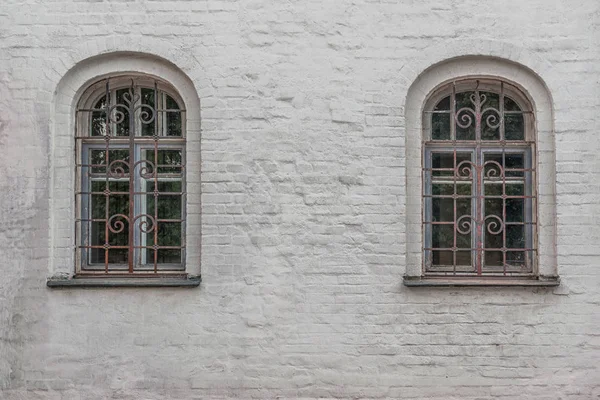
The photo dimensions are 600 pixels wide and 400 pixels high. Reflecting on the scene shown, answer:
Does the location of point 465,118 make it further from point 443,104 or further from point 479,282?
point 479,282

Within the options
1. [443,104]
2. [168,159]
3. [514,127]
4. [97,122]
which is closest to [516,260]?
[514,127]

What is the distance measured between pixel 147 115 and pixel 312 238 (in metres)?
1.78

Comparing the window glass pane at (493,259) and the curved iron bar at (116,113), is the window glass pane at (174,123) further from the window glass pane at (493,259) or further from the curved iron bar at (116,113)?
the window glass pane at (493,259)

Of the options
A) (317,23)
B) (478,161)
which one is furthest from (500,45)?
(317,23)

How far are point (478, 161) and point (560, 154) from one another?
652 mm

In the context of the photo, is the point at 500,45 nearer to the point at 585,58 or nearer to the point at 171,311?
the point at 585,58

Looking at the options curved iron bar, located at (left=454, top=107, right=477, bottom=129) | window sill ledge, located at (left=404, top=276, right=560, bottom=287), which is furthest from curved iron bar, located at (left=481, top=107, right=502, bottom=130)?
window sill ledge, located at (left=404, top=276, right=560, bottom=287)

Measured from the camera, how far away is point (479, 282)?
5.57 metres

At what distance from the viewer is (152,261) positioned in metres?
5.81

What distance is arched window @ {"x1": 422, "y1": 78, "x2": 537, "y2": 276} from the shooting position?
18.8ft

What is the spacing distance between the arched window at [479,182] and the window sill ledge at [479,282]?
0.08 metres

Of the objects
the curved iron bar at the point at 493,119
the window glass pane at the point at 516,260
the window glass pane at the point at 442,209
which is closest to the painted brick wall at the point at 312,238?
the window glass pane at the point at 516,260

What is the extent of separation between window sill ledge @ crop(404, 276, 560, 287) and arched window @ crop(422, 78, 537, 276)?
0.08m

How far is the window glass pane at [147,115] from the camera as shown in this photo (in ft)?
19.1
